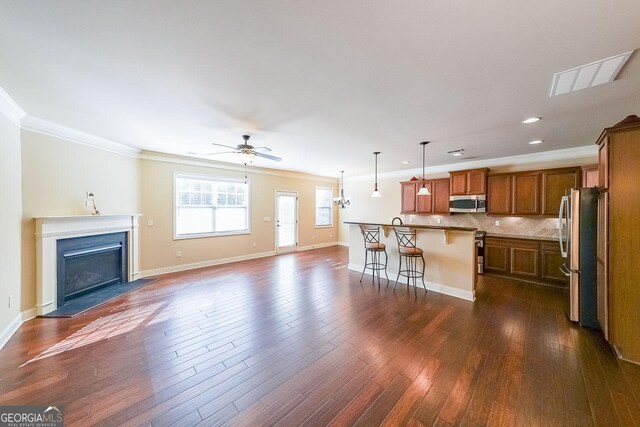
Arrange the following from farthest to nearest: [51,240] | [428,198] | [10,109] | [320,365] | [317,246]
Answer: [317,246]
[428,198]
[51,240]
[10,109]
[320,365]

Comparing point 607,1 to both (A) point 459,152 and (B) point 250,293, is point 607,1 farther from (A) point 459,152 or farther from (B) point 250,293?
(B) point 250,293

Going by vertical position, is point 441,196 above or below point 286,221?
above

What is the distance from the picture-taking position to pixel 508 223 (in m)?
5.40

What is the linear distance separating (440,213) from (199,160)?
251 inches

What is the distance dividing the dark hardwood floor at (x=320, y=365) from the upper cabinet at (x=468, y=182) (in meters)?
2.66

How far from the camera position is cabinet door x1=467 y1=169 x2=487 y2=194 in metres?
5.43

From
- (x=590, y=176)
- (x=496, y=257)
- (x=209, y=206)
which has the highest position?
(x=590, y=176)

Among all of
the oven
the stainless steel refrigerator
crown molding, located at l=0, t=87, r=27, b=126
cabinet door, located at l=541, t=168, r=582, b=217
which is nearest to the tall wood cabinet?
the stainless steel refrigerator

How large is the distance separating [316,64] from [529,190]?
5404 millimetres

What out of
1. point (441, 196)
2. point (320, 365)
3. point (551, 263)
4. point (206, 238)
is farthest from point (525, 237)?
point (206, 238)

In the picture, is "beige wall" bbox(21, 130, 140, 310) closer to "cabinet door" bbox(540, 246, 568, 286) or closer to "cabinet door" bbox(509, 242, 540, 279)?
"cabinet door" bbox(509, 242, 540, 279)

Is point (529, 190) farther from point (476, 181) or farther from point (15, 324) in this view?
point (15, 324)

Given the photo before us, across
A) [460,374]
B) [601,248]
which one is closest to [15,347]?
[460,374]

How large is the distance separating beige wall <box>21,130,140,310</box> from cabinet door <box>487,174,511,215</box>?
26.0 feet
